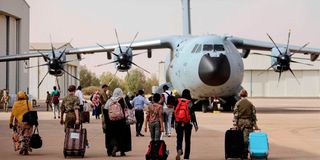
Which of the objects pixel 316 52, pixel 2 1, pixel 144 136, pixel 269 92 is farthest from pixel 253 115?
pixel 269 92

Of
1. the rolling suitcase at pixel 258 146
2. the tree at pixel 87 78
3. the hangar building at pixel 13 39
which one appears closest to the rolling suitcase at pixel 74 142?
the rolling suitcase at pixel 258 146

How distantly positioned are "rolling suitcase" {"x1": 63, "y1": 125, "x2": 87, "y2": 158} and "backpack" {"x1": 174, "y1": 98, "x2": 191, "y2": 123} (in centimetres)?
221

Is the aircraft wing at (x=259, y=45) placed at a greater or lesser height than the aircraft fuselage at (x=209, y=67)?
greater

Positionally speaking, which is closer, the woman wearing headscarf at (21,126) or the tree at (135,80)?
the woman wearing headscarf at (21,126)

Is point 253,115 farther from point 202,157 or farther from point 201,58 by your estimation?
point 201,58

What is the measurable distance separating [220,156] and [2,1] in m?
32.9

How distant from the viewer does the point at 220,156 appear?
1445cm

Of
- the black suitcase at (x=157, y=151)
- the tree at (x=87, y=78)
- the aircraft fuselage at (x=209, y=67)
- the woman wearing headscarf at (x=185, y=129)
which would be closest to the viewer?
the black suitcase at (x=157, y=151)

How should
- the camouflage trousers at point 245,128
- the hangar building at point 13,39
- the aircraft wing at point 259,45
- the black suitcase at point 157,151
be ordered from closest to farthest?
the black suitcase at point 157,151 < the camouflage trousers at point 245,128 < the aircraft wing at point 259,45 < the hangar building at point 13,39

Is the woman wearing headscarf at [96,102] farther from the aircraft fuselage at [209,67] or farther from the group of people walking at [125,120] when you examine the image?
the group of people walking at [125,120]

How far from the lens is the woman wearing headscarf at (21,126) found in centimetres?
1492

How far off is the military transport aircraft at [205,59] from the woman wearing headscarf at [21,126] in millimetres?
16055

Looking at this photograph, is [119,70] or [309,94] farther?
[309,94]

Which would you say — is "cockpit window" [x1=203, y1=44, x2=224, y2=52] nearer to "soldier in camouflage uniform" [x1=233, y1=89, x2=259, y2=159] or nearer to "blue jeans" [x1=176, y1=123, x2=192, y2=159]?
"soldier in camouflage uniform" [x1=233, y1=89, x2=259, y2=159]
